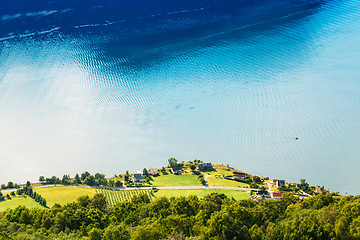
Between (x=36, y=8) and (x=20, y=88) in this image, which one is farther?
(x=36, y=8)

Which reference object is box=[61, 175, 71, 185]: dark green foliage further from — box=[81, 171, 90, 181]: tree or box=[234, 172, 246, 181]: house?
box=[234, 172, 246, 181]: house

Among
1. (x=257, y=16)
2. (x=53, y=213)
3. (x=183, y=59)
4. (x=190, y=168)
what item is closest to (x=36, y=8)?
(x=183, y=59)

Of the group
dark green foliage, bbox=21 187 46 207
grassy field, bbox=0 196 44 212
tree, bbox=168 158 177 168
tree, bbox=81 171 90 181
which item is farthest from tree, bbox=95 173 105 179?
tree, bbox=168 158 177 168

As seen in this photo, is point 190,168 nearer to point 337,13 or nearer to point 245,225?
point 245,225

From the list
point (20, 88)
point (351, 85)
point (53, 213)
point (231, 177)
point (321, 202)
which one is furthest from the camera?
point (20, 88)

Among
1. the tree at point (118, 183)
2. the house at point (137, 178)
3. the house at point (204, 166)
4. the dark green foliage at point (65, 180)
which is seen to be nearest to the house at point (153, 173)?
the house at point (137, 178)

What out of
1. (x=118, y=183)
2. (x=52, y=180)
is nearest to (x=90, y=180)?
(x=118, y=183)

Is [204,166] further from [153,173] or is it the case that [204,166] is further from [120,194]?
[120,194]
